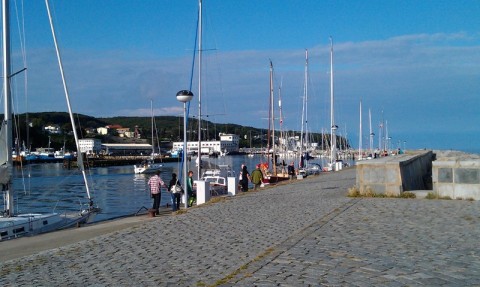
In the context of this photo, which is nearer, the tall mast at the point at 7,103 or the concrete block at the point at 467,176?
the concrete block at the point at 467,176

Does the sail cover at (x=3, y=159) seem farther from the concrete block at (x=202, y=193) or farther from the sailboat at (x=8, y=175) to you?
the concrete block at (x=202, y=193)

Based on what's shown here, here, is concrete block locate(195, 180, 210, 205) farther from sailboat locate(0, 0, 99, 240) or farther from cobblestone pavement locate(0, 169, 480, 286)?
cobblestone pavement locate(0, 169, 480, 286)

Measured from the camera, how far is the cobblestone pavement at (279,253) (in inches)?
293

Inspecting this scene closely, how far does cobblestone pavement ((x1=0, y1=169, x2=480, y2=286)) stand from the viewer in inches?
293

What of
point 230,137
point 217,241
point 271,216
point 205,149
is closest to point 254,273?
point 217,241

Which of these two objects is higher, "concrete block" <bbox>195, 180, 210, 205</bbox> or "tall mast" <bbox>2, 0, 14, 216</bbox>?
"tall mast" <bbox>2, 0, 14, 216</bbox>

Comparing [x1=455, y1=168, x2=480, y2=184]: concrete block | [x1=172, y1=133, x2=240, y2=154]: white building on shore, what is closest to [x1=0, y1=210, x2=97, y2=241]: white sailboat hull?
[x1=455, y1=168, x2=480, y2=184]: concrete block

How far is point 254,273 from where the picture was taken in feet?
25.0

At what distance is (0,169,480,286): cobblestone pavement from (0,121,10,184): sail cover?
7.67 metres

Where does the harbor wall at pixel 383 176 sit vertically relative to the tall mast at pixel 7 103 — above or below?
below

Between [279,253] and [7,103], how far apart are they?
14009mm

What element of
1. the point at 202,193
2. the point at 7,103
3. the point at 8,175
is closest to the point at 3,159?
the point at 8,175

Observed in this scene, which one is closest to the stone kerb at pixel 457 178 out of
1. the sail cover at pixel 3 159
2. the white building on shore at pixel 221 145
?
the sail cover at pixel 3 159

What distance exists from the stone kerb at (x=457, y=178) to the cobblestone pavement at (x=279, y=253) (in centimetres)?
202
